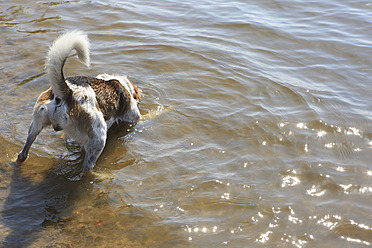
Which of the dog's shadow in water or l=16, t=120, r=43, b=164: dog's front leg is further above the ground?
l=16, t=120, r=43, b=164: dog's front leg

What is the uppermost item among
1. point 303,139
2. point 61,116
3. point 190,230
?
point 61,116

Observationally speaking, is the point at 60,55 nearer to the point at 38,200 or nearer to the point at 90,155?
the point at 90,155

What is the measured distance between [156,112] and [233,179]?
6.32 ft

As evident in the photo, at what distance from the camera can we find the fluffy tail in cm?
405

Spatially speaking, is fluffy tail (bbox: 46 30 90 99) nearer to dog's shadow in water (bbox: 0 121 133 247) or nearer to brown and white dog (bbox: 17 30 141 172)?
brown and white dog (bbox: 17 30 141 172)

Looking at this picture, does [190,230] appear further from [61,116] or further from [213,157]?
[61,116]

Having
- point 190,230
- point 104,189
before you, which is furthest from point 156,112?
point 190,230

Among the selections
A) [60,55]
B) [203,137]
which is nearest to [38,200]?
[60,55]

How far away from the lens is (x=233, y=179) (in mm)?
4781

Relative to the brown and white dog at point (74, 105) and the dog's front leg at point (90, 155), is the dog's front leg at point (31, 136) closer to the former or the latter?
the brown and white dog at point (74, 105)

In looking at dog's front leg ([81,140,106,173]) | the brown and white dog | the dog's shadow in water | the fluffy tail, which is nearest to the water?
the dog's shadow in water

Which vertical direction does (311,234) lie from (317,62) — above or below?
below

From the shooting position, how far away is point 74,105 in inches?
176

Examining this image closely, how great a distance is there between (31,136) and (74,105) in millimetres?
602
